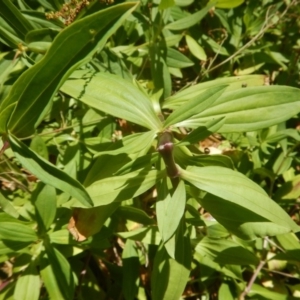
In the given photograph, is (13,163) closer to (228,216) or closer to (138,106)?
A: (138,106)

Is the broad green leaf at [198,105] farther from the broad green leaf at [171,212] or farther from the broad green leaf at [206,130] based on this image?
the broad green leaf at [171,212]

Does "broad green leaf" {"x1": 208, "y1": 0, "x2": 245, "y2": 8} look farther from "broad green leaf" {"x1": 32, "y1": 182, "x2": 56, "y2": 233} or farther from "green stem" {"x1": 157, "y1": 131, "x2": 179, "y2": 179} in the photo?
"broad green leaf" {"x1": 32, "y1": 182, "x2": 56, "y2": 233}

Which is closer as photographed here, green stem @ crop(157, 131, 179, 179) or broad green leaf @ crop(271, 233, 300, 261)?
green stem @ crop(157, 131, 179, 179)

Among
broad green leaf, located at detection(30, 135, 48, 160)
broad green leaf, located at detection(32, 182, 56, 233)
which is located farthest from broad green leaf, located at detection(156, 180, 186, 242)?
broad green leaf, located at detection(30, 135, 48, 160)

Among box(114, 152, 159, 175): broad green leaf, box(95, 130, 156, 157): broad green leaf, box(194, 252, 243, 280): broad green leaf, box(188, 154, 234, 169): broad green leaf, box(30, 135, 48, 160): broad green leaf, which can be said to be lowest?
box(194, 252, 243, 280): broad green leaf

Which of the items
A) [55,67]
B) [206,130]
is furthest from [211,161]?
[55,67]

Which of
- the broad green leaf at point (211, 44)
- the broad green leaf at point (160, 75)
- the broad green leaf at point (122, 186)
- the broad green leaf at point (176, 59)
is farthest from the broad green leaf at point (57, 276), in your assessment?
the broad green leaf at point (211, 44)
